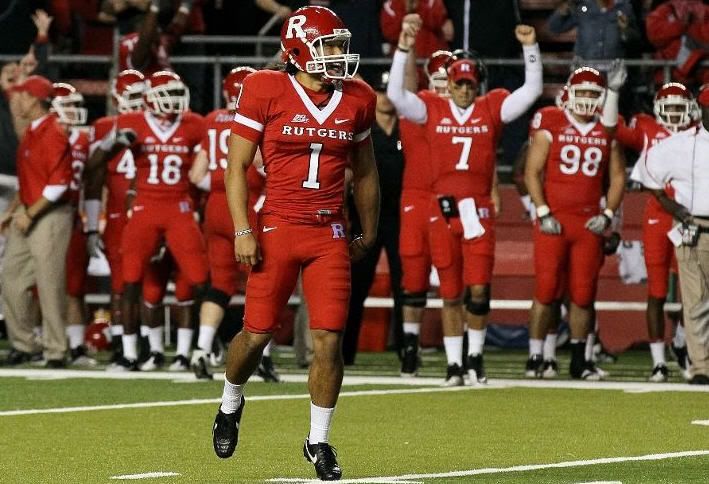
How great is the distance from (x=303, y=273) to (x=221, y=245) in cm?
510

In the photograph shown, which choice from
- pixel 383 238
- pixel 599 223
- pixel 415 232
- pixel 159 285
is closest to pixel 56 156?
pixel 159 285

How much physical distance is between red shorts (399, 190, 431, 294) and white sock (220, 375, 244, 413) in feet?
18.1

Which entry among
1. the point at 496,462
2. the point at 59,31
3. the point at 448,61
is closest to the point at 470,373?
the point at 448,61

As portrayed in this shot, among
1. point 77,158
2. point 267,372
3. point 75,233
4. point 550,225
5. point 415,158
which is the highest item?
point 415,158

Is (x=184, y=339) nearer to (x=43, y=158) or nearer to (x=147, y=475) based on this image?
(x=43, y=158)

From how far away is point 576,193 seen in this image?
13258 millimetres

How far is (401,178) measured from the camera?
14508 mm

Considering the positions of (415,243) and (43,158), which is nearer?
(415,243)

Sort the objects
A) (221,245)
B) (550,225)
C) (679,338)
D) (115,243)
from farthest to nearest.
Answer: (115,243)
(679,338)
(550,225)
(221,245)

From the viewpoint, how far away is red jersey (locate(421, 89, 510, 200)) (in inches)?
497

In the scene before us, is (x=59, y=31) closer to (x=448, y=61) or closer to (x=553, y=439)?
(x=448, y=61)

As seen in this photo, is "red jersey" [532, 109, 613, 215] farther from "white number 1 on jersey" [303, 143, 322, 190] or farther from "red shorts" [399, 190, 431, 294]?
"white number 1 on jersey" [303, 143, 322, 190]

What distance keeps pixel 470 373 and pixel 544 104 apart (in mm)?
5272

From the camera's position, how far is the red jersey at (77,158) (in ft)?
46.1
